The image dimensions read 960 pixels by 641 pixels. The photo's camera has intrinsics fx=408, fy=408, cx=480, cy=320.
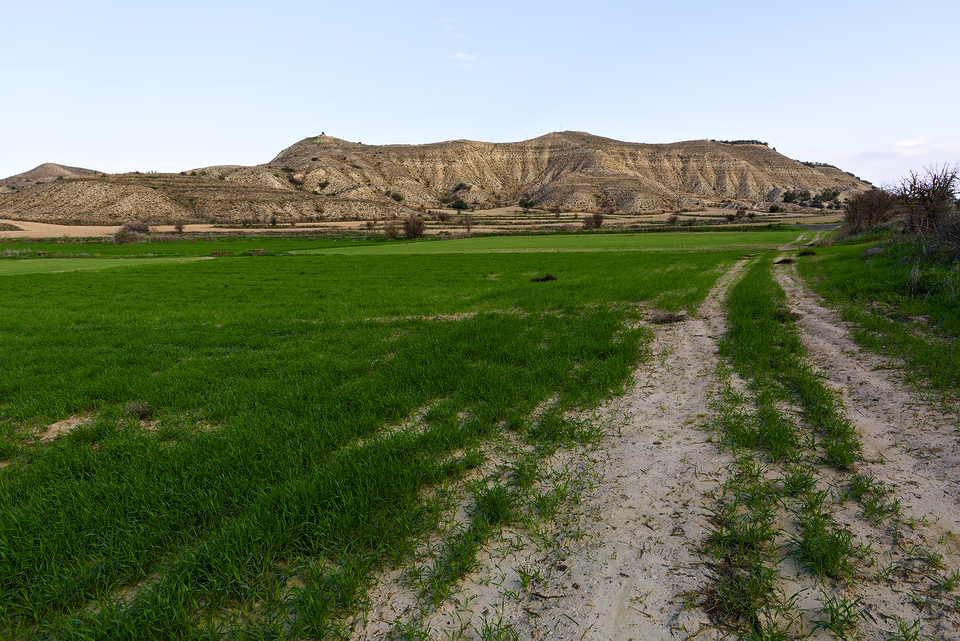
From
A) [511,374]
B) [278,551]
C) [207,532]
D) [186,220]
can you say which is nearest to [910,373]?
[511,374]

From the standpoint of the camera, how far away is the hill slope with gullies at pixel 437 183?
4163 inches

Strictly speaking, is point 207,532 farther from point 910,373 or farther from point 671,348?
point 910,373

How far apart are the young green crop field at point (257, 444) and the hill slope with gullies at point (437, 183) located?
108 m

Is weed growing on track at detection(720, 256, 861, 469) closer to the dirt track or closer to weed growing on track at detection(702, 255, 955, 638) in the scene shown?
weed growing on track at detection(702, 255, 955, 638)

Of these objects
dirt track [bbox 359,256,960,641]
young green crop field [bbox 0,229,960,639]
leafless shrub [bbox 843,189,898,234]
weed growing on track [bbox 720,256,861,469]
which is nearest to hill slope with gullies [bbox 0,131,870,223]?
leafless shrub [bbox 843,189,898,234]

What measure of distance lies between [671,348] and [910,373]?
413 centimetres

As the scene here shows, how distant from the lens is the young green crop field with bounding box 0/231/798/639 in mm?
3295

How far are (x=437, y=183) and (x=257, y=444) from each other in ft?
545

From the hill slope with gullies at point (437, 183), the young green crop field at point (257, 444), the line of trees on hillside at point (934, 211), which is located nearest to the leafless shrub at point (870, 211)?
the line of trees on hillside at point (934, 211)

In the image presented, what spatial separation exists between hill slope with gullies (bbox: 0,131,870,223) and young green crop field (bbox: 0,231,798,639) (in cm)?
10782

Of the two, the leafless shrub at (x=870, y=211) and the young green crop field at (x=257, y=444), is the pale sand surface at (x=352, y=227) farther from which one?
the young green crop field at (x=257, y=444)

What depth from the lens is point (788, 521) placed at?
12.7ft

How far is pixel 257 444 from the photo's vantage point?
5547 millimetres

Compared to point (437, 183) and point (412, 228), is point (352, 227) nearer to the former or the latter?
point (412, 228)
